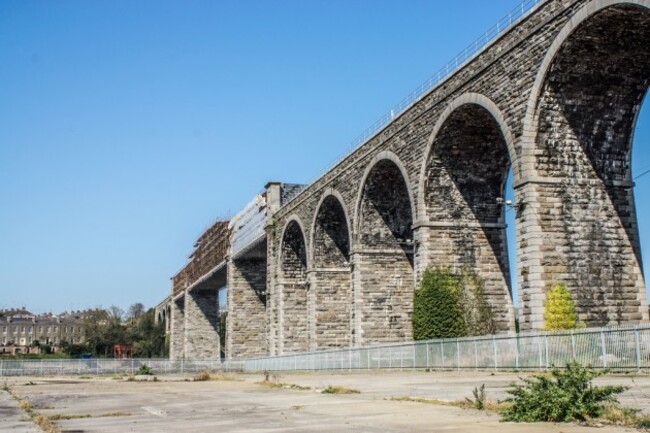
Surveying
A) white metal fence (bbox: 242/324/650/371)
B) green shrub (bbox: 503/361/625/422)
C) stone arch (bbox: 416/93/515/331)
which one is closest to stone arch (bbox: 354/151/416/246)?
stone arch (bbox: 416/93/515/331)

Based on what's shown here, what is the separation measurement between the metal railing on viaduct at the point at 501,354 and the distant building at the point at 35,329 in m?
129

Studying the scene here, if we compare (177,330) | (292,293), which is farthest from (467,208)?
(177,330)

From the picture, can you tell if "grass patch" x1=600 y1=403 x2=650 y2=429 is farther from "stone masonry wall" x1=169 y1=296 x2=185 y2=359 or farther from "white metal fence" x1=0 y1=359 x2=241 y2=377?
"stone masonry wall" x1=169 y1=296 x2=185 y2=359

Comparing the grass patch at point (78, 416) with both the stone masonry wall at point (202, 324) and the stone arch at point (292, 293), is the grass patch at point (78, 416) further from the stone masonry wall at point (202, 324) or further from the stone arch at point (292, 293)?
the stone masonry wall at point (202, 324)

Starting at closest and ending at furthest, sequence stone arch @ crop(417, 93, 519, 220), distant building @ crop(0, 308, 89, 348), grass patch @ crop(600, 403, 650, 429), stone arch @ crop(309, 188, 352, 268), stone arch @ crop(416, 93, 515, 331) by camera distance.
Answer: grass patch @ crop(600, 403, 650, 429) < stone arch @ crop(417, 93, 519, 220) < stone arch @ crop(416, 93, 515, 331) < stone arch @ crop(309, 188, 352, 268) < distant building @ crop(0, 308, 89, 348)

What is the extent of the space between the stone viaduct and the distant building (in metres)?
133

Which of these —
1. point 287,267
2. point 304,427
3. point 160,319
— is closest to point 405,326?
point 287,267

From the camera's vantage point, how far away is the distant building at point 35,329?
162 m

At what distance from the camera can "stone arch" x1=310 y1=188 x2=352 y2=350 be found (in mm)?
43469

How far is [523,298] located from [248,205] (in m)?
38.8

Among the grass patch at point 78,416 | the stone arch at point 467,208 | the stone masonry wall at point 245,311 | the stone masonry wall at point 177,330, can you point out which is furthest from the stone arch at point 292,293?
the stone masonry wall at point 177,330

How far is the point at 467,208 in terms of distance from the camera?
30.5 metres

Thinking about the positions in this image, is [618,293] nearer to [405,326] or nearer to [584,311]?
[584,311]

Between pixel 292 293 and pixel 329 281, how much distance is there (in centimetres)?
642
